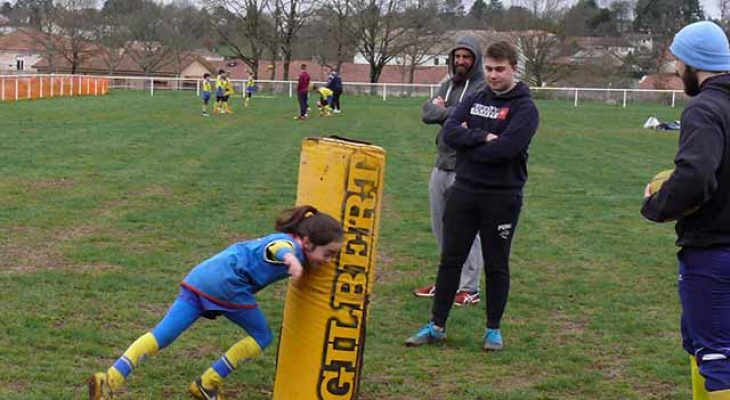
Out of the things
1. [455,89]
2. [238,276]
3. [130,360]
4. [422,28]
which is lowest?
[130,360]

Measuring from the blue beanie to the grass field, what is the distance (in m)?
2.24

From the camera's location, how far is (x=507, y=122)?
224 inches

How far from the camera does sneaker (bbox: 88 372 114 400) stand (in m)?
4.48

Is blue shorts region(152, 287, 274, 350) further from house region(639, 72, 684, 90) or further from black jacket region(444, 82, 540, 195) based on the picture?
house region(639, 72, 684, 90)

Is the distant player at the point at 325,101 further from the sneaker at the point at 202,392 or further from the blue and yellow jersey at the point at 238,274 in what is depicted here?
the blue and yellow jersey at the point at 238,274

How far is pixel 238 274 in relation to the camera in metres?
4.63

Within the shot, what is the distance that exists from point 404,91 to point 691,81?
153ft

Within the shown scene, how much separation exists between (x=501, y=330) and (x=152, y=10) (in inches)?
3190

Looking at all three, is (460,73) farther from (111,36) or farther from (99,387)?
(111,36)

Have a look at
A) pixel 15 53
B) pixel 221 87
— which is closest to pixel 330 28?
pixel 221 87

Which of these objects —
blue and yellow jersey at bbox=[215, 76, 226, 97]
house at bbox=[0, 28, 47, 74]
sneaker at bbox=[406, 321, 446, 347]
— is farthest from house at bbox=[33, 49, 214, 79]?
sneaker at bbox=[406, 321, 446, 347]

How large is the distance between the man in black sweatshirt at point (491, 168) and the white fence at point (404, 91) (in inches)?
1310

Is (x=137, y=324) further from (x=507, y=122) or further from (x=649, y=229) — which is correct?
(x=649, y=229)

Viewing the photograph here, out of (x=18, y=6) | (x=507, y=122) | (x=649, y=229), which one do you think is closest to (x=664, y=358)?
(x=507, y=122)
